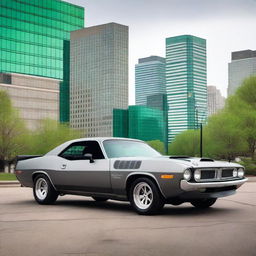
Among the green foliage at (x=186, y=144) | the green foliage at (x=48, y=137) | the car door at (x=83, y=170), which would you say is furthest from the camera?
the green foliage at (x=186, y=144)

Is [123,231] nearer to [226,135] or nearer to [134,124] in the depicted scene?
[226,135]

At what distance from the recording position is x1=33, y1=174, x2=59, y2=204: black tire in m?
11.1

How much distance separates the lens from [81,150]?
11.1 meters

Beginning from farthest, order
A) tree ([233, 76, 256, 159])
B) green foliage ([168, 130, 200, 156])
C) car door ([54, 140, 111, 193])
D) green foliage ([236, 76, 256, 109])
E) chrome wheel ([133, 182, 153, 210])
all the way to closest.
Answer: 1. green foliage ([168, 130, 200, 156])
2. green foliage ([236, 76, 256, 109])
3. tree ([233, 76, 256, 159])
4. car door ([54, 140, 111, 193])
5. chrome wheel ([133, 182, 153, 210])

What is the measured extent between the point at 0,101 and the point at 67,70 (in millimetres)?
116606

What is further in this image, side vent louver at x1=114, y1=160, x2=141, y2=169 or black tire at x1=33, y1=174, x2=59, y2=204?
black tire at x1=33, y1=174, x2=59, y2=204

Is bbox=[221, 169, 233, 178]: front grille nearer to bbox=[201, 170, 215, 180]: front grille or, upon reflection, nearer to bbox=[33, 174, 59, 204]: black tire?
bbox=[201, 170, 215, 180]: front grille

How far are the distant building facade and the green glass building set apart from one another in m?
51.2

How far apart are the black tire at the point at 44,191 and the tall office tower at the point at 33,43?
111 meters

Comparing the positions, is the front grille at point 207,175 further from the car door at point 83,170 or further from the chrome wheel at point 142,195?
the car door at point 83,170

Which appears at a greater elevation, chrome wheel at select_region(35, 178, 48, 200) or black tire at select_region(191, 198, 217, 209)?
chrome wheel at select_region(35, 178, 48, 200)

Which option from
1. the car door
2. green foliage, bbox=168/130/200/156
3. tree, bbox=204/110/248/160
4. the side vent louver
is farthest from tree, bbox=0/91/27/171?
the side vent louver

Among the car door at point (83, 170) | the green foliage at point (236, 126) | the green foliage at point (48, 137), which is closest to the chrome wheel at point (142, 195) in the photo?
the car door at point (83, 170)

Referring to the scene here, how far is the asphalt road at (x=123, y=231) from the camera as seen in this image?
5891mm
